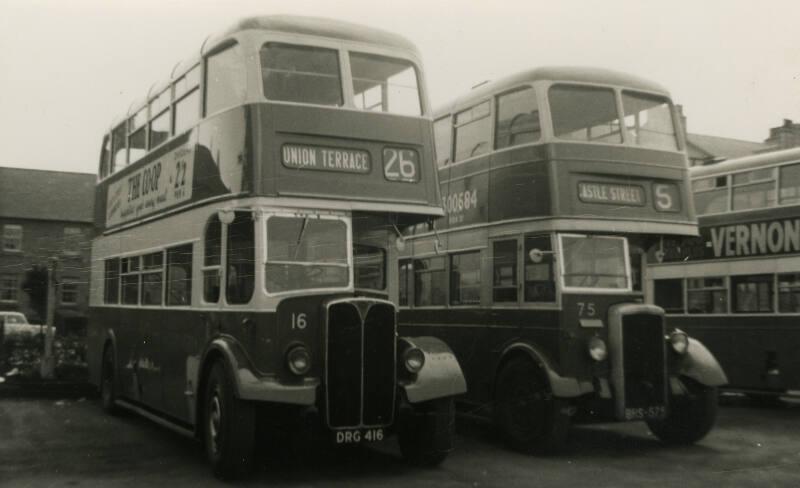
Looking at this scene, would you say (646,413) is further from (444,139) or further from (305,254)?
(444,139)

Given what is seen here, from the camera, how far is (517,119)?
411 inches

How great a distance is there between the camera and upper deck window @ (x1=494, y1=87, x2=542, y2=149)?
33.3 feet

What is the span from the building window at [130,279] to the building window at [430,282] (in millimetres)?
3785

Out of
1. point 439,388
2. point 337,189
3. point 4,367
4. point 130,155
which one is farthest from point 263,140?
point 4,367

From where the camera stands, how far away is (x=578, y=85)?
33.4ft

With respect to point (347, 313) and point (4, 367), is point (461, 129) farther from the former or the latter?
→ point (4, 367)

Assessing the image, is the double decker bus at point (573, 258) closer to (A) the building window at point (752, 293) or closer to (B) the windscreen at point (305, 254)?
(B) the windscreen at point (305, 254)

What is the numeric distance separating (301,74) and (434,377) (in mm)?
3082

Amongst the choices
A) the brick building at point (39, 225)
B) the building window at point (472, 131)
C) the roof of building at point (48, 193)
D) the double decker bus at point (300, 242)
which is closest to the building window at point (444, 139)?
the building window at point (472, 131)

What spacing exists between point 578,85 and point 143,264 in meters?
5.67

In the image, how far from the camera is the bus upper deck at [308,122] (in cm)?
796

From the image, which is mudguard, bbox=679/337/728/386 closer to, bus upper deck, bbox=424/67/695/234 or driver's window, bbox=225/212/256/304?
bus upper deck, bbox=424/67/695/234

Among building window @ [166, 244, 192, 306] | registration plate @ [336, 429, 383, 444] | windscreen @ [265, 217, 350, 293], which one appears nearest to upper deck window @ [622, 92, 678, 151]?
windscreen @ [265, 217, 350, 293]

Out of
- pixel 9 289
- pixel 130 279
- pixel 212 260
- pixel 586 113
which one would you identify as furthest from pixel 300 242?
pixel 9 289
